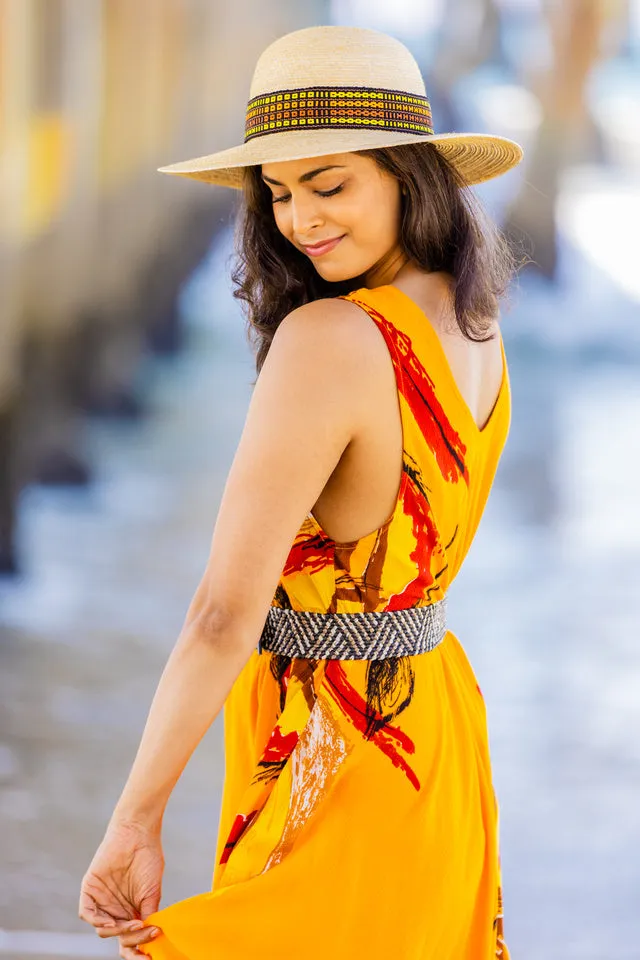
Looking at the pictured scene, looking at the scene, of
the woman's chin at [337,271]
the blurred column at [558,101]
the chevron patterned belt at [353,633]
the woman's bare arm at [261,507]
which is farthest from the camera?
the blurred column at [558,101]

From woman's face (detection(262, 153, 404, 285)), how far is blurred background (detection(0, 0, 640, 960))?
34 cm

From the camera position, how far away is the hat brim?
146 centimetres

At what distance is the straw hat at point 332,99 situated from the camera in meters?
1.48

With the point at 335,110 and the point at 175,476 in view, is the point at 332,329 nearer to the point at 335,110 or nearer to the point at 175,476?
the point at 335,110

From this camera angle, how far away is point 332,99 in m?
1.49

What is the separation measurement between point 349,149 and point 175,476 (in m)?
6.49

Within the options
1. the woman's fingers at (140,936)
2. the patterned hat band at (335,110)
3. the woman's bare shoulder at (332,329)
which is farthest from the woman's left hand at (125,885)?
the patterned hat band at (335,110)

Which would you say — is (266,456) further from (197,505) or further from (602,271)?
(602,271)

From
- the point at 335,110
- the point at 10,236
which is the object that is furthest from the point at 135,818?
the point at 10,236

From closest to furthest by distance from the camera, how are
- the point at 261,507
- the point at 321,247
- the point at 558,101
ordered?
1. the point at 261,507
2. the point at 321,247
3. the point at 558,101

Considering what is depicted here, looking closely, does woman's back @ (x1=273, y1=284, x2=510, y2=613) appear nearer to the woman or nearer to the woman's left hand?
the woman

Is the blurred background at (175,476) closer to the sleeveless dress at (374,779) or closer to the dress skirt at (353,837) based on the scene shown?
the sleeveless dress at (374,779)

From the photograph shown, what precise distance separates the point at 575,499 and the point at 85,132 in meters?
3.96

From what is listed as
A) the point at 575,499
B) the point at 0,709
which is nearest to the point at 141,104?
the point at 575,499
